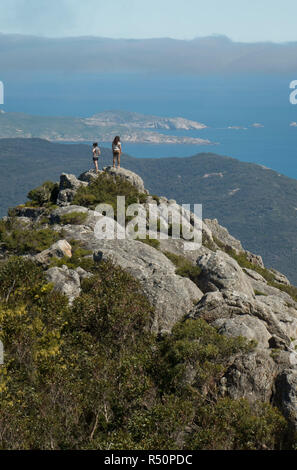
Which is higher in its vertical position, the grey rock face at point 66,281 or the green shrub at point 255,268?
the grey rock face at point 66,281

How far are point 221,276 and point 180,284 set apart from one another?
391cm

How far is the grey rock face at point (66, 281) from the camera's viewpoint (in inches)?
1152

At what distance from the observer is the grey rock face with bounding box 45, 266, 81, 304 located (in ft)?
96.0

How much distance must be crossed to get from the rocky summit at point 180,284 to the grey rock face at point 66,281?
53 mm

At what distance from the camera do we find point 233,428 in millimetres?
17812

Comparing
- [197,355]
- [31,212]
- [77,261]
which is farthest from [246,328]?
[31,212]

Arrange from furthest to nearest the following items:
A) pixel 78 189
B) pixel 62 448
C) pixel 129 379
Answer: pixel 78 189
pixel 129 379
pixel 62 448

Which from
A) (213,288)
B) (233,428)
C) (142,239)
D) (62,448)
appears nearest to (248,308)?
(213,288)

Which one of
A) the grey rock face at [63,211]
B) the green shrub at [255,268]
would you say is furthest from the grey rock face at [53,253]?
the green shrub at [255,268]

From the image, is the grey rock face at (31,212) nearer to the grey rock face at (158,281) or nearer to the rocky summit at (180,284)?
the rocky summit at (180,284)

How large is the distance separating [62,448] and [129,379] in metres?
3.63

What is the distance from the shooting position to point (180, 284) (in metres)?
30.0

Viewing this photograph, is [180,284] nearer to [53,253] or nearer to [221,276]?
[221,276]
